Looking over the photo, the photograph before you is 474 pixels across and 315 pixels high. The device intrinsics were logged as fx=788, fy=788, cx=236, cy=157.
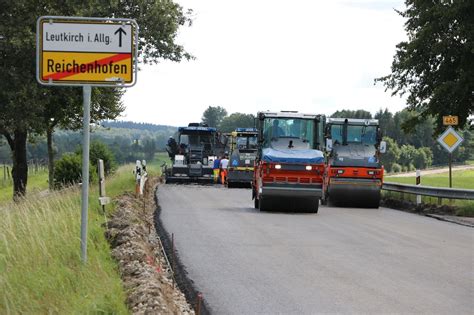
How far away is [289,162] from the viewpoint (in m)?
21.9

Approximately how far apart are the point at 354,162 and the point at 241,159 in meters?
15.9

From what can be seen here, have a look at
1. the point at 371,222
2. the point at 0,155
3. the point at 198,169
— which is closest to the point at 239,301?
the point at 371,222

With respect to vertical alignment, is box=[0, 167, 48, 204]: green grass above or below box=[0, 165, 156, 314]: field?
below

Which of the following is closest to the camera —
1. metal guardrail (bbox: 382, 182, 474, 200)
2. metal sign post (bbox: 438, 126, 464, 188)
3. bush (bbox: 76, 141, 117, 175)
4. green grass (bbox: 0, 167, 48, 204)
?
metal guardrail (bbox: 382, 182, 474, 200)

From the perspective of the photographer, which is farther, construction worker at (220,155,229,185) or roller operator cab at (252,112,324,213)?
construction worker at (220,155,229,185)

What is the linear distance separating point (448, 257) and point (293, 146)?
1056cm

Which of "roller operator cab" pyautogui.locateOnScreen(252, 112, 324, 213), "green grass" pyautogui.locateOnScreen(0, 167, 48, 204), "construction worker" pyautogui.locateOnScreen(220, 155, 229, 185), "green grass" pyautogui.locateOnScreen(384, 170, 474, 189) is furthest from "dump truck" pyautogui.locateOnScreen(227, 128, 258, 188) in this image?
"green grass" pyautogui.locateOnScreen(0, 167, 48, 204)

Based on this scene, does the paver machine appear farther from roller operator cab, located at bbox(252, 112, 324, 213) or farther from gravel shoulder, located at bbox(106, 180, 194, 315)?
gravel shoulder, located at bbox(106, 180, 194, 315)

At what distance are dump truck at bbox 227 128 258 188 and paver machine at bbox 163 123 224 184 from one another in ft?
10.1

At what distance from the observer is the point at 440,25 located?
3600 centimetres

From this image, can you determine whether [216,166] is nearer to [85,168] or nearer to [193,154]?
[193,154]

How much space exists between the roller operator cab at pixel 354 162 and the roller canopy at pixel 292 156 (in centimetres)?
266

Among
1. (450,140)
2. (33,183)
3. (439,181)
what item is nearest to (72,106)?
(450,140)

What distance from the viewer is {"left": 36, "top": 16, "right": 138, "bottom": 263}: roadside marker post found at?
891 cm
